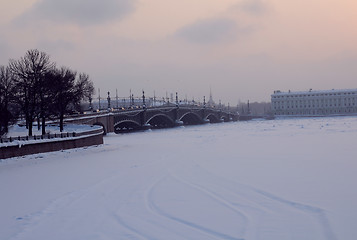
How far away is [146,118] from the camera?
67.1 meters

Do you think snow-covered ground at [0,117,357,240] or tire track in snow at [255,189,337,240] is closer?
Answer: tire track in snow at [255,189,337,240]

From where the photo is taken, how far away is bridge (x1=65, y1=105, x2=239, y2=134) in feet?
171

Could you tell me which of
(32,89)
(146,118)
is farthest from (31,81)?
(146,118)

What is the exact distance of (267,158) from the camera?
64.2 ft

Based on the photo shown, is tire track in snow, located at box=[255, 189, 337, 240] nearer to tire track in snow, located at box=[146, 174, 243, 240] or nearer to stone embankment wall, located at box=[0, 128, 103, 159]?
tire track in snow, located at box=[146, 174, 243, 240]

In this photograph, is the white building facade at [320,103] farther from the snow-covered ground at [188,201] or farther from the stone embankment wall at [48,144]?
the snow-covered ground at [188,201]

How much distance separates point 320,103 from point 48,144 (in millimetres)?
117091

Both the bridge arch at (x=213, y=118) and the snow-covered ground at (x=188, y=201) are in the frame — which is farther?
the bridge arch at (x=213, y=118)

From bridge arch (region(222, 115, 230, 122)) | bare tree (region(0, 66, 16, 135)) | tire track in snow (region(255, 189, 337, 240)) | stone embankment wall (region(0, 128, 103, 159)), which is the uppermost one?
→ bare tree (region(0, 66, 16, 135))

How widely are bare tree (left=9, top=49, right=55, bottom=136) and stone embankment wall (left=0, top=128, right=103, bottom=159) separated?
10.6 ft

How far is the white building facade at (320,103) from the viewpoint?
429 feet

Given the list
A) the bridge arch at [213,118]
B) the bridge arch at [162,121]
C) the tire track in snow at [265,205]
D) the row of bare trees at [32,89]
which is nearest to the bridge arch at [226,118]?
the bridge arch at [213,118]

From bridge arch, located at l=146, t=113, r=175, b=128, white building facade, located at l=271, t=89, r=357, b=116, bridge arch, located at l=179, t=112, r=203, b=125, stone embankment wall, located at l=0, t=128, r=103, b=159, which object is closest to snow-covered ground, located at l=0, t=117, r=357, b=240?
stone embankment wall, located at l=0, t=128, r=103, b=159

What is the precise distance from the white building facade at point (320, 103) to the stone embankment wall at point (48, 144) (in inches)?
4174
